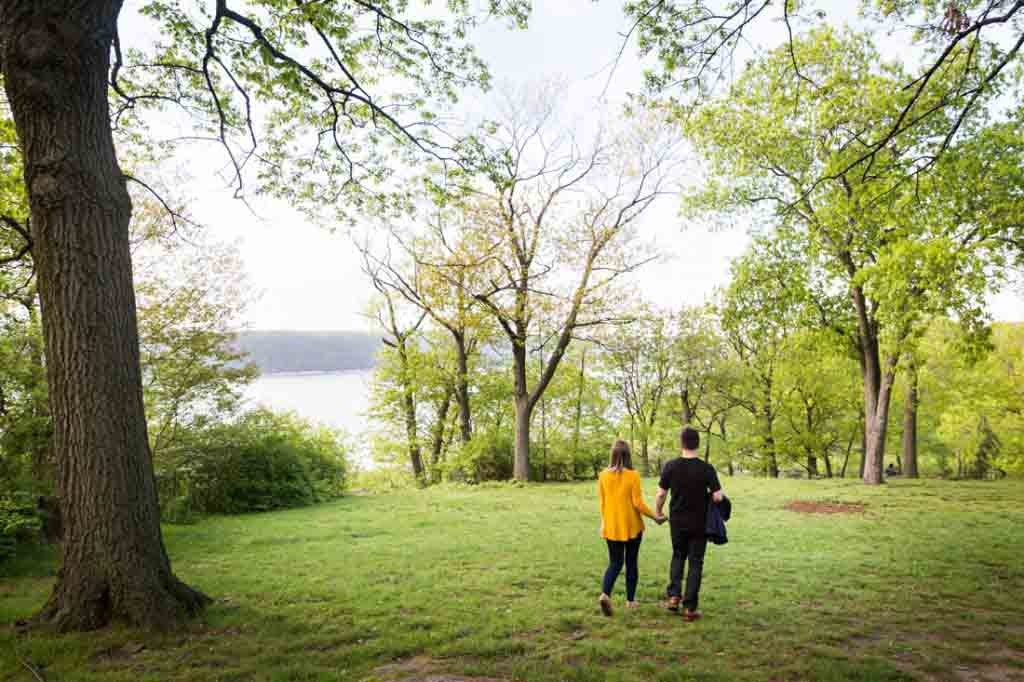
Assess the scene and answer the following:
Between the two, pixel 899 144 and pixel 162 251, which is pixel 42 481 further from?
pixel 899 144

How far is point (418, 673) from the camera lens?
4242 mm

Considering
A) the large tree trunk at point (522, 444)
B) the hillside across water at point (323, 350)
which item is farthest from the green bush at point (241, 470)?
the hillside across water at point (323, 350)

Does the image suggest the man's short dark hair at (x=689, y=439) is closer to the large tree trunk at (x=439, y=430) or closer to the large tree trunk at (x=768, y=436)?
the large tree trunk at (x=439, y=430)

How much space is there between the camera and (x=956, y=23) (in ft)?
17.8

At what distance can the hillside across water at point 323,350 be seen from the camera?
30223 millimetres

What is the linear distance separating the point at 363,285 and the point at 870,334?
73.1 ft

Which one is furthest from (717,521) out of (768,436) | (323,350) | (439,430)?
(323,350)

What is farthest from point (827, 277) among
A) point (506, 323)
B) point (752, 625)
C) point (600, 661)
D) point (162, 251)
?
point (162, 251)

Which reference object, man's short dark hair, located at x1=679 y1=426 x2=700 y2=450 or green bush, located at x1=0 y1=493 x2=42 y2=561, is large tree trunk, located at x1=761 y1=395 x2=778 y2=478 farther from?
green bush, located at x1=0 y1=493 x2=42 y2=561

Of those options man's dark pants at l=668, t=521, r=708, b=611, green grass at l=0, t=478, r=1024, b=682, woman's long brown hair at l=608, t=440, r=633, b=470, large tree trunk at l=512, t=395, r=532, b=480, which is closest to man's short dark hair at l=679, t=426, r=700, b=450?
woman's long brown hair at l=608, t=440, r=633, b=470

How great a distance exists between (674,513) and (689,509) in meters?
0.17

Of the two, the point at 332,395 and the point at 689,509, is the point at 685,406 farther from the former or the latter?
the point at 689,509

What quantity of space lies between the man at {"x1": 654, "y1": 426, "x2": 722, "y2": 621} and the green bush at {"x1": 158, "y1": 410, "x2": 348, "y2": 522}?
1184 cm

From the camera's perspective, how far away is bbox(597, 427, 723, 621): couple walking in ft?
18.6
